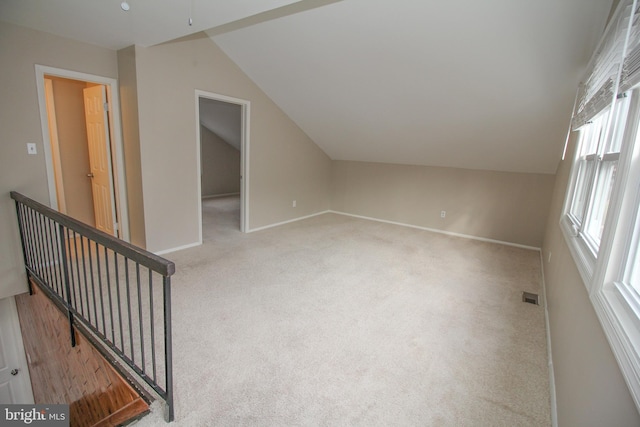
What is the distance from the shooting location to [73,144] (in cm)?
371

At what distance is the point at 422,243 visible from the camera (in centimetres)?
452

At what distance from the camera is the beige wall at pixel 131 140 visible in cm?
309

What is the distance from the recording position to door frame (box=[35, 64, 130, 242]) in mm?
2730

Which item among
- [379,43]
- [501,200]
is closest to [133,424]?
[379,43]

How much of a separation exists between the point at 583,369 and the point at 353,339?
128 cm

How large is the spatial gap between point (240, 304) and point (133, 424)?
116 centimetres

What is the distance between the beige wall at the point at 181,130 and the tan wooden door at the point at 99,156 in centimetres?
58

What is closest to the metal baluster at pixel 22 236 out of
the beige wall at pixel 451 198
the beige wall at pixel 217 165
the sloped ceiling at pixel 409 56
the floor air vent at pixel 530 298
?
the sloped ceiling at pixel 409 56

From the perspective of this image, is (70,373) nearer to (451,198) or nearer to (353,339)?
(353,339)

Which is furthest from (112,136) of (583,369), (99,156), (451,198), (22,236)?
(451,198)

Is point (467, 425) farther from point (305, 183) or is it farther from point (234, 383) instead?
point (305, 183)

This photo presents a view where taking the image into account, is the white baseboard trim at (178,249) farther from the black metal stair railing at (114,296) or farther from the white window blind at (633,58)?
the white window blind at (633,58)

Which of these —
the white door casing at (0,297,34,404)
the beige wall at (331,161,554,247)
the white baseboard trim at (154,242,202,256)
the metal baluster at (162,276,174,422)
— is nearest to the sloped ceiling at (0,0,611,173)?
the beige wall at (331,161,554,247)

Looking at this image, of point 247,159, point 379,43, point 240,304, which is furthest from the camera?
point 247,159
